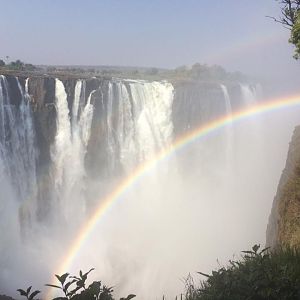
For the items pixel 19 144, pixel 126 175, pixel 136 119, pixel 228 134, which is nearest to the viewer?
pixel 19 144

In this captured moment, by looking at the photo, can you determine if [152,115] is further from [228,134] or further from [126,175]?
[228,134]

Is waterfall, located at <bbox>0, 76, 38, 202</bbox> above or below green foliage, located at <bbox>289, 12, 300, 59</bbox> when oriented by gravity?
below

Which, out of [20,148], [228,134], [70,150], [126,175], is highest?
[20,148]

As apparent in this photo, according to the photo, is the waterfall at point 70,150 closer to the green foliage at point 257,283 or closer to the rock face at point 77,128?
the rock face at point 77,128

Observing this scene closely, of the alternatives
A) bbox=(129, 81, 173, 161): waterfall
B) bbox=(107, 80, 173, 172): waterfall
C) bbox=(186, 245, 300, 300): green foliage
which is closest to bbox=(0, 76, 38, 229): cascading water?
bbox=(107, 80, 173, 172): waterfall

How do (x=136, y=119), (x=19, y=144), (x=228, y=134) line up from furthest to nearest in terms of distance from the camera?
(x=228, y=134), (x=136, y=119), (x=19, y=144)

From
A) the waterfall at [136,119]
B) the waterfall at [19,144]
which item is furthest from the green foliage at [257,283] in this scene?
the waterfall at [136,119]

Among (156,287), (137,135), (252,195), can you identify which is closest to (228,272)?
(156,287)

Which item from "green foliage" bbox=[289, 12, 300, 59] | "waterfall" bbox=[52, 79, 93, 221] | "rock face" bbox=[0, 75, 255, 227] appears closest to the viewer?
"green foliage" bbox=[289, 12, 300, 59]

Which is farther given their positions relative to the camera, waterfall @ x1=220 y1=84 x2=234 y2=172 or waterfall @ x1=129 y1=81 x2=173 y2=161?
waterfall @ x1=220 y1=84 x2=234 y2=172

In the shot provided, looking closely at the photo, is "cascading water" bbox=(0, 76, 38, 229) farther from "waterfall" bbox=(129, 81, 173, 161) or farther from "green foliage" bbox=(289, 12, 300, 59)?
"green foliage" bbox=(289, 12, 300, 59)

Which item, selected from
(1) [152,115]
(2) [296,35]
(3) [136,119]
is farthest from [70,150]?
(2) [296,35]

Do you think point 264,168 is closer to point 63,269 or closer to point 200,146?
point 200,146
